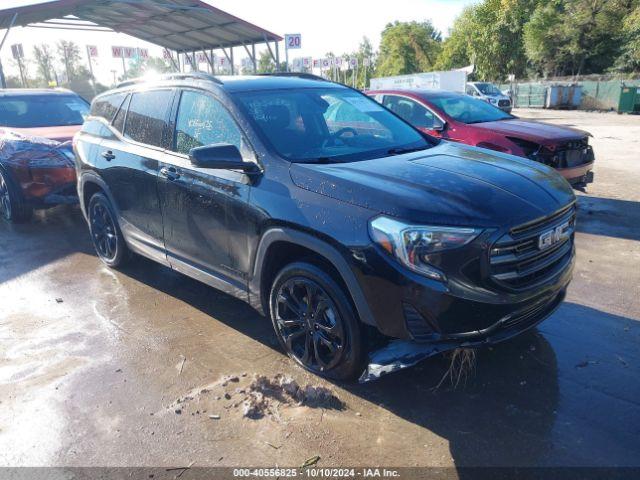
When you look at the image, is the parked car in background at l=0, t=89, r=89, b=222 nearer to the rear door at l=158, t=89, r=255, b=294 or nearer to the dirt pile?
the rear door at l=158, t=89, r=255, b=294

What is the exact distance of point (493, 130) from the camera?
6.95 meters

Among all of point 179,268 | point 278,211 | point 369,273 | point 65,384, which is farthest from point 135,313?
point 369,273

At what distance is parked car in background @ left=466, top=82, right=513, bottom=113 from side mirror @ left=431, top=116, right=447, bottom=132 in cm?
1995

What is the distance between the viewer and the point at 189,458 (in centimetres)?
266

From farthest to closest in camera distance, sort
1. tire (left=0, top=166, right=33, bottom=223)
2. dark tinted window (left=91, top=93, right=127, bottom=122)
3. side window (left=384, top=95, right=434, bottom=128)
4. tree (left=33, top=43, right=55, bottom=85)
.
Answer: tree (left=33, top=43, right=55, bottom=85) → side window (left=384, top=95, right=434, bottom=128) → tire (left=0, top=166, right=33, bottom=223) → dark tinted window (left=91, top=93, right=127, bottom=122)

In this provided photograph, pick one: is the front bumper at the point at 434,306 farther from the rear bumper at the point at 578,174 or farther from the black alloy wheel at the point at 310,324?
the rear bumper at the point at 578,174

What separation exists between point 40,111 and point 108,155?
4.47 metres

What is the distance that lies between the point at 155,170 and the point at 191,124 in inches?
21.2

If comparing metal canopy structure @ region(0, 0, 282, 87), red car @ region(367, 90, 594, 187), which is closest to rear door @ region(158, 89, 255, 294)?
red car @ region(367, 90, 594, 187)

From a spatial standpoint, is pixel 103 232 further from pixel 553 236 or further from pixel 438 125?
pixel 438 125

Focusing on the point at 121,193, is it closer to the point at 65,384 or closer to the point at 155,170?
the point at 155,170

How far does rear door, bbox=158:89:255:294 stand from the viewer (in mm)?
3467

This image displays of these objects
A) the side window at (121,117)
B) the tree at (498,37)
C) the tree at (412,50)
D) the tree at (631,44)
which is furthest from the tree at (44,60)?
the side window at (121,117)

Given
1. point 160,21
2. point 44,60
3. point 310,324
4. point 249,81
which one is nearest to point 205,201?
point 249,81
